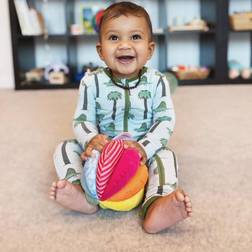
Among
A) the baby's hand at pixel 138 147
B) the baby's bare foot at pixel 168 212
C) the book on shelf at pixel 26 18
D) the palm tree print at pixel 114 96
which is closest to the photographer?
the baby's bare foot at pixel 168 212

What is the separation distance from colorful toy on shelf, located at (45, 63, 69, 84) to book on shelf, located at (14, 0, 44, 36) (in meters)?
0.21

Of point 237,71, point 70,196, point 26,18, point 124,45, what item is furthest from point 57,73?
point 70,196

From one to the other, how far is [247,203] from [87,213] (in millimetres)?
313

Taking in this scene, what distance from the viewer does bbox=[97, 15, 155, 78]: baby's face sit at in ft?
2.95

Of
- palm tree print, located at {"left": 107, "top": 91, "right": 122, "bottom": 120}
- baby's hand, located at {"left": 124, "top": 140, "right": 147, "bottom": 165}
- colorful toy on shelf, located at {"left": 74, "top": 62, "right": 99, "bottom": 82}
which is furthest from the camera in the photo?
colorful toy on shelf, located at {"left": 74, "top": 62, "right": 99, "bottom": 82}

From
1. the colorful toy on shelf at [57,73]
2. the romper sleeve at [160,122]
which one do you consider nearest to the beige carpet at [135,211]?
the romper sleeve at [160,122]

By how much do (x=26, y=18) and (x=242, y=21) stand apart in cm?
117

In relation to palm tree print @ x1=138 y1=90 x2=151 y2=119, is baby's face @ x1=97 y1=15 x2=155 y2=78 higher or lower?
higher

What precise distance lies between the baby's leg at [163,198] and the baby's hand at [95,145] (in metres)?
0.11

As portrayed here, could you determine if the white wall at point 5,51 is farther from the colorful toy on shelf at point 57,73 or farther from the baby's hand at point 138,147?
the baby's hand at point 138,147

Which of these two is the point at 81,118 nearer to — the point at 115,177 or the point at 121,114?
the point at 121,114

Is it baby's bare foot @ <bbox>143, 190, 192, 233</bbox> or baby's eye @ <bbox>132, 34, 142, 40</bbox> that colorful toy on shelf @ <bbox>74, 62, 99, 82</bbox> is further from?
baby's bare foot @ <bbox>143, 190, 192, 233</bbox>

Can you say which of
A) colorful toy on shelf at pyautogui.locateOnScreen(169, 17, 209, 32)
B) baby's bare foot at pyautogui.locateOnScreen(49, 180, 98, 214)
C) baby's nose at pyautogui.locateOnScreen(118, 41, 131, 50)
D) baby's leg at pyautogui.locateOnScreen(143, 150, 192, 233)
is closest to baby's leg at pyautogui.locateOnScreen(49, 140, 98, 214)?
baby's bare foot at pyautogui.locateOnScreen(49, 180, 98, 214)

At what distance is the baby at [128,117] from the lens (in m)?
0.81
